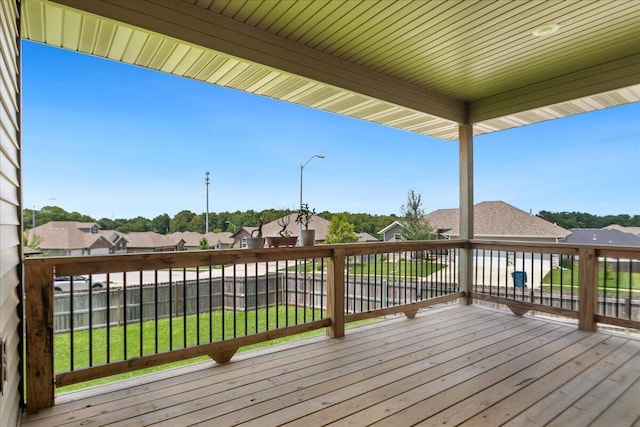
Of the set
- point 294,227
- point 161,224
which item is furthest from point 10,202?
point 294,227

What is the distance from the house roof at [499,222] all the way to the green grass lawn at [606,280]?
566mm

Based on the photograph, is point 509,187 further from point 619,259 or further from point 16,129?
point 16,129

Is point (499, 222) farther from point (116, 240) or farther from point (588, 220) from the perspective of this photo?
point (116, 240)

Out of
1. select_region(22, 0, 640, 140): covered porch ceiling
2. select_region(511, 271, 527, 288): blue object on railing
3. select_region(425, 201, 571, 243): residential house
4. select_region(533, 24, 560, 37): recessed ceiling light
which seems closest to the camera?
select_region(22, 0, 640, 140): covered porch ceiling

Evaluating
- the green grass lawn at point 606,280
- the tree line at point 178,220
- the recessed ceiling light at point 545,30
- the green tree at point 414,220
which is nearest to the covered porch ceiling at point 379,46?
the recessed ceiling light at point 545,30

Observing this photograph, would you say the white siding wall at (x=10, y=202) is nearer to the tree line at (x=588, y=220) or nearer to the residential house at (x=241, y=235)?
the residential house at (x=241, y=235)

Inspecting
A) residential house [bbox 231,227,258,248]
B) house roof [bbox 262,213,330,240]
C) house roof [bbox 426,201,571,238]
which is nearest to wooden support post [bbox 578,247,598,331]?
house roof [bbox 426,201,571,238]

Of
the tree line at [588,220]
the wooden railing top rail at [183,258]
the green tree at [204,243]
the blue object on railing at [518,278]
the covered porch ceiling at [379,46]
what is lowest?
the blue object on railing at [518,278]

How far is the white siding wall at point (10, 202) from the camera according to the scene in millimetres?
1349

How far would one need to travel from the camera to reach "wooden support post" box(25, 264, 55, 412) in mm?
1918

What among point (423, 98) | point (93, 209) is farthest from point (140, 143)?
point (423, 98)

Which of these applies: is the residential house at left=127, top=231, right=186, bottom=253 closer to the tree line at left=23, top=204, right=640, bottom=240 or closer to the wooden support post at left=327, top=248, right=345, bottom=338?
the tree line at left=23, top=204, right=640, bottom=240

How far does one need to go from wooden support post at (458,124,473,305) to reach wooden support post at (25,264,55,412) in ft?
14.3

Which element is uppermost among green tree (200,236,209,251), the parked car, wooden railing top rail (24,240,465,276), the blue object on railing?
green tree (200,236,209,251)
